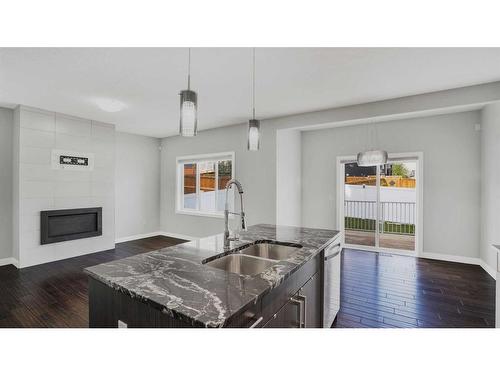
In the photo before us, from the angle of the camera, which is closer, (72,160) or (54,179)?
(54,179)

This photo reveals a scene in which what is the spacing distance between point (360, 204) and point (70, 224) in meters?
5.71

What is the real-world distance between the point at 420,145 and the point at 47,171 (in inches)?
253

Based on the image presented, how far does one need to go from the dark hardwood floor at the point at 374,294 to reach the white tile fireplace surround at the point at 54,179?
363 millimetres

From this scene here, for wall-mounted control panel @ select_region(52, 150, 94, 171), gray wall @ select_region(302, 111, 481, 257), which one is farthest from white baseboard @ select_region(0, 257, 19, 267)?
gray wall @ select_region(302, 111, 481, 257)

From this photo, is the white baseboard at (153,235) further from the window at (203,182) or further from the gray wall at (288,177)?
the gray wall at (288,177)

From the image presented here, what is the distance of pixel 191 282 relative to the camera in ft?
3.84

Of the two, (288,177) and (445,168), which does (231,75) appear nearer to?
(288,177)

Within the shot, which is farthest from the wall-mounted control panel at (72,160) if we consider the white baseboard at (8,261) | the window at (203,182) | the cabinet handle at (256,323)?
the cabinet handle at (256,323)

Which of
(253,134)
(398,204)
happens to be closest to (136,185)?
(253,134)

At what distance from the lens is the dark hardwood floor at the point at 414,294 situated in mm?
2375

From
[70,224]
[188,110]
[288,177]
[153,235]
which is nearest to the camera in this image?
[188,110]

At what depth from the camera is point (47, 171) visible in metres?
4.21

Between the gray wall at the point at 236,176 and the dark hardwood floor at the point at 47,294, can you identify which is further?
the gray wall at the point at 236,176

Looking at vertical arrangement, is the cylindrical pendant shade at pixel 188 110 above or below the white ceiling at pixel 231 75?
below
